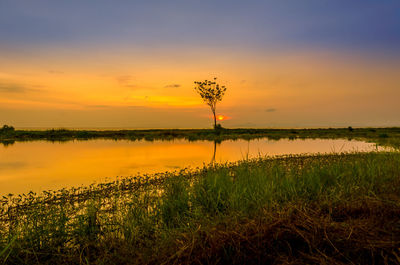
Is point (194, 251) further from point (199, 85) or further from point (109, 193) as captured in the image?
point (199, 85)

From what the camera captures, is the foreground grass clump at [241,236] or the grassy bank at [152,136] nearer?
the foreground grass clump at [241,236]

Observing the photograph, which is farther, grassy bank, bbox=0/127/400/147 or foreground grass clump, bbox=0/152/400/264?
grassy bank, bbox=0/127/400/147

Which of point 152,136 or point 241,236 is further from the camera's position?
point 152,136

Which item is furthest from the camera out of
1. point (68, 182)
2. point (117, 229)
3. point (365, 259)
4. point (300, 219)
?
point (68, 182)

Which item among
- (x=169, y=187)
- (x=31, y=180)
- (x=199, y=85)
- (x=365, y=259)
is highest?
(x=199, y=85)

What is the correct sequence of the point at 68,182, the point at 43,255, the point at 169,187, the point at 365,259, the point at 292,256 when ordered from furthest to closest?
the point at 68,182 → the point at 169,187 → the point at 43,255 → the point at 292,256 → the point at 365,259

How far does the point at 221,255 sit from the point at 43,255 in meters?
2.48

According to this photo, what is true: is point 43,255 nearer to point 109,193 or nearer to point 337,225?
point 337,225

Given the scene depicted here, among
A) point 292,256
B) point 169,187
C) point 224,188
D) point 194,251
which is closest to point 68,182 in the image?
point 169,187

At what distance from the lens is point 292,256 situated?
1.94 m

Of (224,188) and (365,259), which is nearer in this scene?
(365,259)

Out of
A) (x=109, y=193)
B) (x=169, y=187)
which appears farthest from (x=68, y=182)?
(x=169, y=187)

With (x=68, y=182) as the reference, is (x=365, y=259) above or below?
above

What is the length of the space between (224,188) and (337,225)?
2.96 metres
